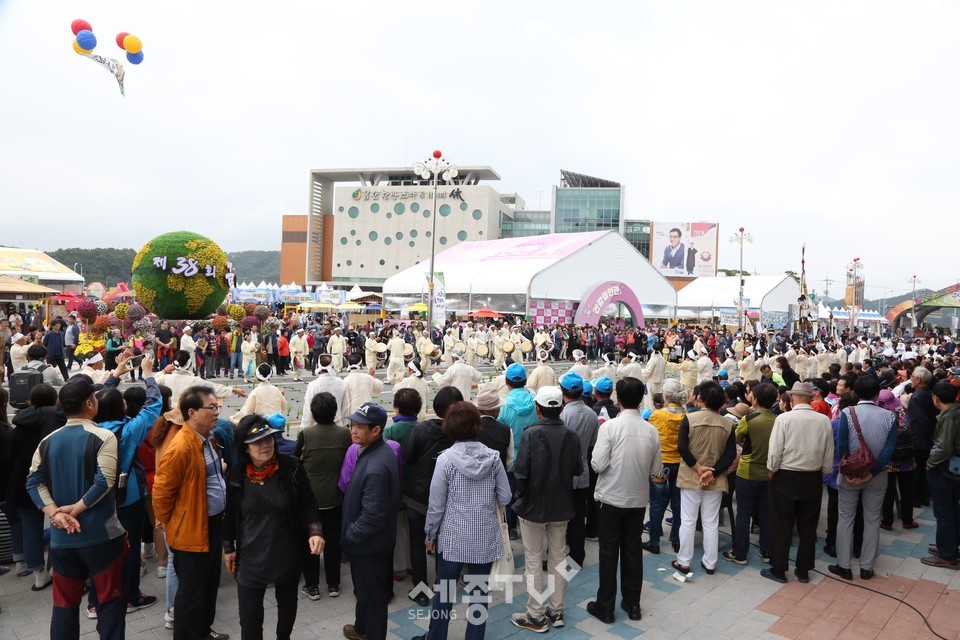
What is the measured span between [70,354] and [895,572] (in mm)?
17798

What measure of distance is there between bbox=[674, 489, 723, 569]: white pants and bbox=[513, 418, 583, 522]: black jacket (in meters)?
1.56

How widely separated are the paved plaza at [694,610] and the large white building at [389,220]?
59.6m

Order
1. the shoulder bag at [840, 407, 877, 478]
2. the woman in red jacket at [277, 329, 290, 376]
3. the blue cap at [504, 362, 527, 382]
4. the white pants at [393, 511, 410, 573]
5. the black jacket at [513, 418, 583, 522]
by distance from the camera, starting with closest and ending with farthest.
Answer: the black jacket at [513, 418, 583, 522] < the white pants at [393, 511, 410, 573] < the shoulder bag at [840, 407, 877, 478] < the blue cap at [504, 362, 527, 382] < the woman in red jacket at [277, 329, 290, 376]

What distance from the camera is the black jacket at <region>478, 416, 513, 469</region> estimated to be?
4336 mm

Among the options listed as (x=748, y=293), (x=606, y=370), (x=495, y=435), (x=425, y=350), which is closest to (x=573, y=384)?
(x=495, y=435)

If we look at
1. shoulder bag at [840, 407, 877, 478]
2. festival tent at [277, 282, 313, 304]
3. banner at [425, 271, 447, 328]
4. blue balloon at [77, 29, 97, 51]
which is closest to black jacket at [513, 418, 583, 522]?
shoulder bag at [840, 407, 877, 478]

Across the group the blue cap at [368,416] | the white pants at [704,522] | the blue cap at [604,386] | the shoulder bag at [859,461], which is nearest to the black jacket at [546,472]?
the blue cap at [368,416]

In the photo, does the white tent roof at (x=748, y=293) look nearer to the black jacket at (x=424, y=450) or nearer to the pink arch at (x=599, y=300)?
the pink arch at (x=599, y=300)

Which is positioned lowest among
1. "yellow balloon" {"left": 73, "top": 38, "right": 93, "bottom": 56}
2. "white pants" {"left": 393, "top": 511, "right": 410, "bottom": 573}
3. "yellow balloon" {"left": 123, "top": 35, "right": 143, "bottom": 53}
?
"white pants" {"left": 393, "top": 511, "right": 410, "bottom": 573}

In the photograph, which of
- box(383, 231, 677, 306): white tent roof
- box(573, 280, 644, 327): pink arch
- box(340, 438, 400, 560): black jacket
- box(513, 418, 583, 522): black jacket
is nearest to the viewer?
box(340, 438, 400, 560): black jacket

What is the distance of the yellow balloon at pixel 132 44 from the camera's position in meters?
8.66

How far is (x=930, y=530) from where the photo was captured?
630 centimetres

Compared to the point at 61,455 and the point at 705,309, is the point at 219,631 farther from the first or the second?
the point at 705,309

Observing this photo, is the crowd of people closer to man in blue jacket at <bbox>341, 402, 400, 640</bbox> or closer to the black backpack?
man in blue jacket at <bbox>341, 402, 400, 640</bbox>
